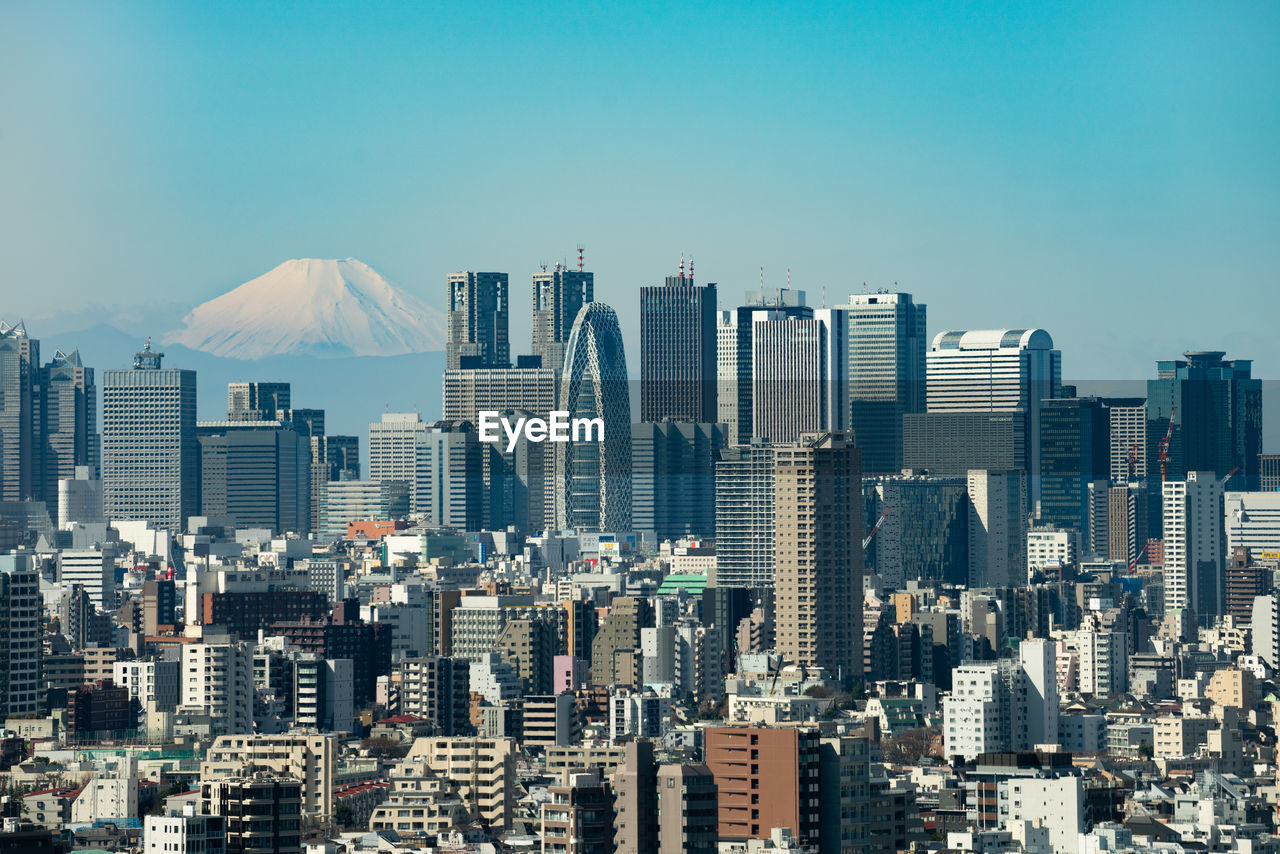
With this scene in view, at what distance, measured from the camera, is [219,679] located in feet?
150

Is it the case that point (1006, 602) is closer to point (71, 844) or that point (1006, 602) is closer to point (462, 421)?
point (71, 844)

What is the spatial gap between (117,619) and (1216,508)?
27189mm

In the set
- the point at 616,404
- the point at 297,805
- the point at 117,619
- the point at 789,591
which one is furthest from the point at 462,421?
the point at 297,805

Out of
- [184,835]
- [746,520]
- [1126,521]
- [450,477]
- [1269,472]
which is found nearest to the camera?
[184,835]

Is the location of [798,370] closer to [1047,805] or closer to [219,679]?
[219,679]

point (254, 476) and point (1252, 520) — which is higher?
point (254, 476)

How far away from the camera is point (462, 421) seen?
367 feet

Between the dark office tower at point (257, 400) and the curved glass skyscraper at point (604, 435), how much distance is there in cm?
1231

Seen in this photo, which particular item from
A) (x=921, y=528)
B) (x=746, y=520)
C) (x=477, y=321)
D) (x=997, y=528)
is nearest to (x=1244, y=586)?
(x=746, y=520)

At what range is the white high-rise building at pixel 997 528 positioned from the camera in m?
79.3

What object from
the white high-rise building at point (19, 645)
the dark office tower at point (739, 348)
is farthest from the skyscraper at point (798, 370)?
the white high-rise building at point (19, 645)

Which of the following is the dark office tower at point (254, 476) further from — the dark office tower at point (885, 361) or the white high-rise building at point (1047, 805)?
the white high-rise building at point (1047, 805)

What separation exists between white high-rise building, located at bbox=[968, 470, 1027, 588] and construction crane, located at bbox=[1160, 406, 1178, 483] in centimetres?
379

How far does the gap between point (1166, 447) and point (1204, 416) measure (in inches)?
53.3
